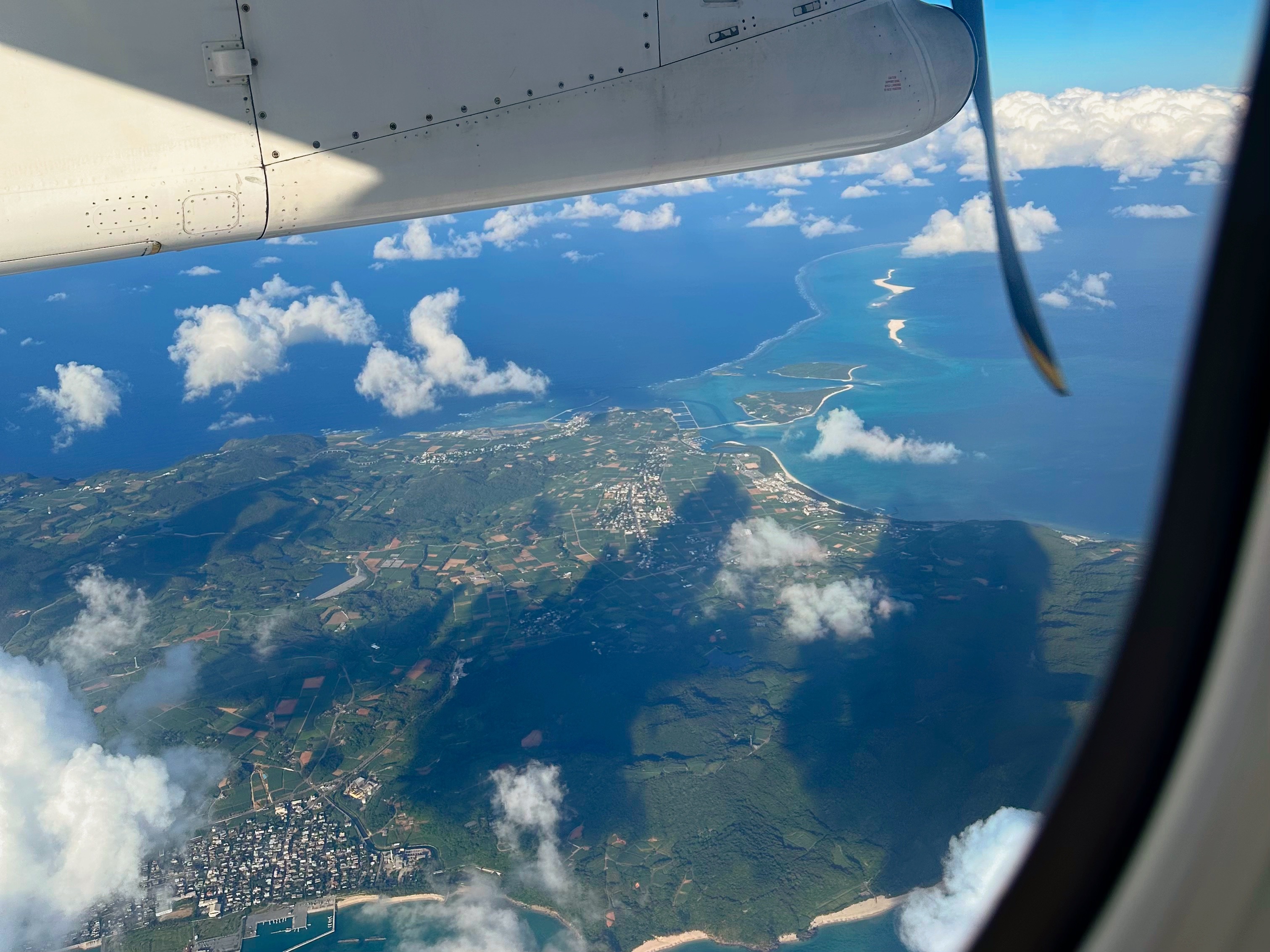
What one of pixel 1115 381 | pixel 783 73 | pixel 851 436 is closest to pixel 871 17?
pixel 783 73

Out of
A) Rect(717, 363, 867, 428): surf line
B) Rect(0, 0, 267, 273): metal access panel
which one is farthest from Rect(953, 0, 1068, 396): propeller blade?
Rect(717, 363, 867, 428): surf line

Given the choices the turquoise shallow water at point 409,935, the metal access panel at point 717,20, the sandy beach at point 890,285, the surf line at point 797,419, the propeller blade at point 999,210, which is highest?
the metal access panel at point 717,20

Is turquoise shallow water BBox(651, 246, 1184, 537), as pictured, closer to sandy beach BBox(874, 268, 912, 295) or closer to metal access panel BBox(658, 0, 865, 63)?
sandy beach BBox(874, 268, 912, 295)

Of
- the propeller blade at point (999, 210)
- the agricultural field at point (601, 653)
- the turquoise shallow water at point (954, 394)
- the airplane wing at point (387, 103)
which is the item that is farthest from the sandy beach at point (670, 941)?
the airplane wing at point (387, 103)

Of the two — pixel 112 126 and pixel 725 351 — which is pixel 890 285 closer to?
pixel 725 351

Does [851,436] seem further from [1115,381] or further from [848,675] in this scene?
[848,675]

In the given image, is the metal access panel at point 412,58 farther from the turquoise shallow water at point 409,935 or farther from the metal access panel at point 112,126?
the turquoise shallow water at point 409,935

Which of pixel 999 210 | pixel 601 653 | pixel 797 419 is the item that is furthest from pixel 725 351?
pixel 999 210
